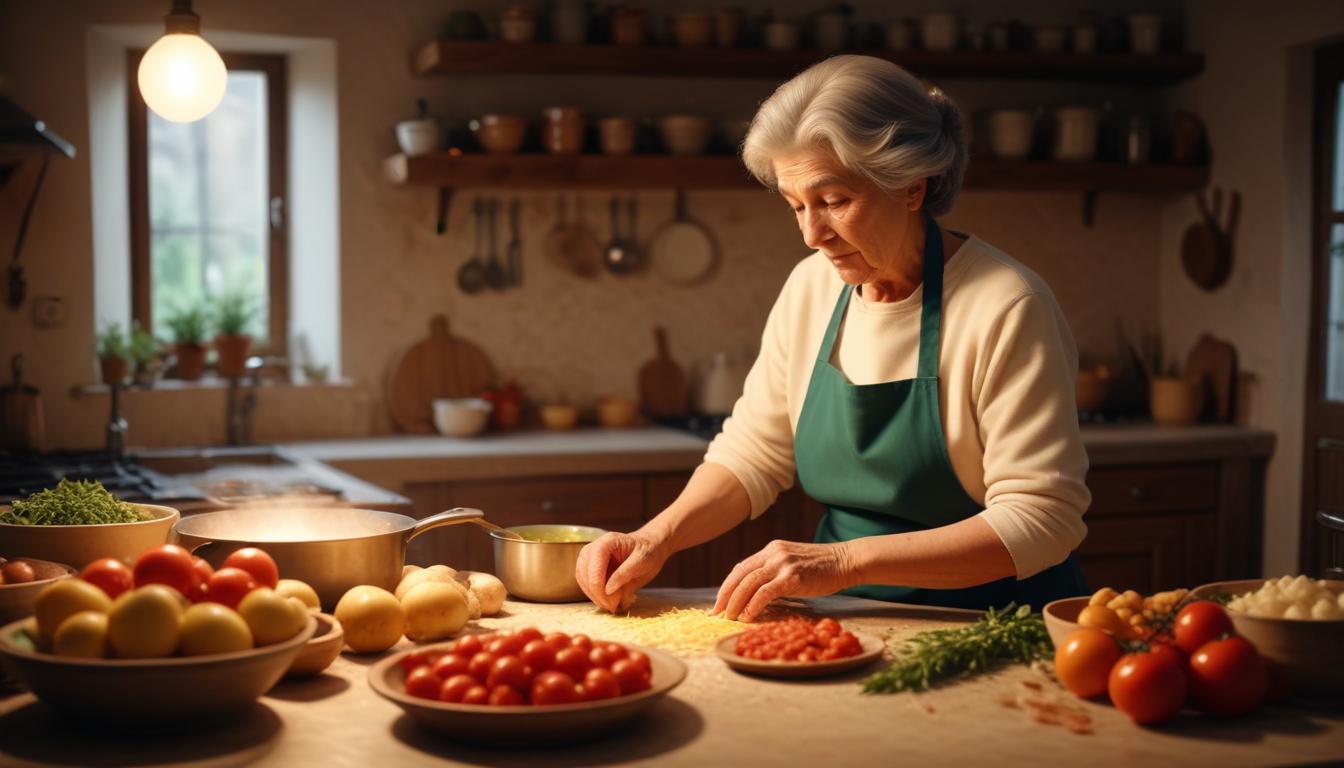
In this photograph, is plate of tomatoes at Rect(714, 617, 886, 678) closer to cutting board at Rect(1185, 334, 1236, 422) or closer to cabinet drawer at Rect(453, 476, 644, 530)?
cabinet drawer at Rect(453, 476, 644, 530)

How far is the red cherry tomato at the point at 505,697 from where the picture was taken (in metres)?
1.42

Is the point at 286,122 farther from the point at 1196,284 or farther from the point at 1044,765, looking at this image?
the point at 1044,765

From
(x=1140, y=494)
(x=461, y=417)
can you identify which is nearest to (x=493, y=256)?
(x=461, y=417)

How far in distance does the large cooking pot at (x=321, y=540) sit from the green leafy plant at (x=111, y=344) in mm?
2345

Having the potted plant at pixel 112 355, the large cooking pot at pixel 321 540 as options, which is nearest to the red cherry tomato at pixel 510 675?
the large cooking pot at pixel 321 540

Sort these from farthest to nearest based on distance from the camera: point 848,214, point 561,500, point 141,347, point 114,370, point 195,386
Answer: point 195,386
point 141,347
point 114,370
point 561,500
point 848,214

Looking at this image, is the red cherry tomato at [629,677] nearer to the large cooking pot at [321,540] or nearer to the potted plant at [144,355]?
the large cooking pot at [321,540]

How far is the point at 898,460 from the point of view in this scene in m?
2.27

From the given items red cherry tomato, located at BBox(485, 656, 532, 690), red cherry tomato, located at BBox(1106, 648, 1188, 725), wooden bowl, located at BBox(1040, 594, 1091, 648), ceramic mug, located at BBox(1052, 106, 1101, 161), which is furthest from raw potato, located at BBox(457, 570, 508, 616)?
ceramic mug, located at BBox(1052, 106, 1101, 161)

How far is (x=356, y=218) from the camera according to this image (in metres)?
4.37

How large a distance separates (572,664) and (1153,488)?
3221 millimetres

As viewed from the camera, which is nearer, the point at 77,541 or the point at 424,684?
the point at 424,684

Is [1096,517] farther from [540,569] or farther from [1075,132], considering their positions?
[540,569]

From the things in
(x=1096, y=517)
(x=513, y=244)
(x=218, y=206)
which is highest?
(x=218, y=206)
